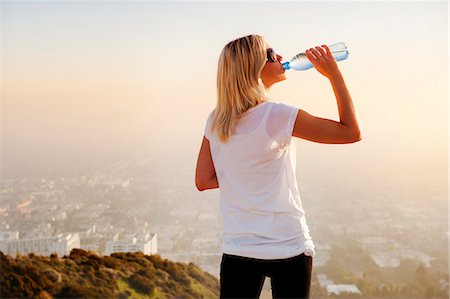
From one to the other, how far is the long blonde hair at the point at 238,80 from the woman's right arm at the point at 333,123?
115 millimetres

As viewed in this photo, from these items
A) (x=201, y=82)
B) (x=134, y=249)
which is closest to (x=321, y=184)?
(x=201, y=82)

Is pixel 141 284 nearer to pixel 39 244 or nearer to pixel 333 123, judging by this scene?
pixel 39 244

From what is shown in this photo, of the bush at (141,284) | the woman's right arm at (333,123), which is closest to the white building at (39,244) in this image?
the bush at (141,284)

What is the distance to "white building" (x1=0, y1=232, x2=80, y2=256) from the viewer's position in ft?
13.1

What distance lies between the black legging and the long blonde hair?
0.93 ft

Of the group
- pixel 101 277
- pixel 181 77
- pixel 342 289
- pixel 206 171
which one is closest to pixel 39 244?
pixel 101 277

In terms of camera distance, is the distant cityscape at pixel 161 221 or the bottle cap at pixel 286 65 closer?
the bottle cap at pixel 286 65

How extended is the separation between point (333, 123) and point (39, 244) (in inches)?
125

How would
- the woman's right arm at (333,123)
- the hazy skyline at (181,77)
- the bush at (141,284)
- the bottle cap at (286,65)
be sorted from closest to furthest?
1. the woman's right arm at (333,123)
2. the bottle cap at (286,65)
3. the bush at (141,284)
4. the hazy skyline at (181,77)

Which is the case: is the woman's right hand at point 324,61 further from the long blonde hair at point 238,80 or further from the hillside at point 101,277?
the hillside at point 101,277

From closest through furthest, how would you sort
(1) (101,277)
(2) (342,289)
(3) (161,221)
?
(1) (101,277), (2) (342,289), (3) (161,221)

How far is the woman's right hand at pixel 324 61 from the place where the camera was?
137 centimetres

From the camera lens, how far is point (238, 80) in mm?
1386


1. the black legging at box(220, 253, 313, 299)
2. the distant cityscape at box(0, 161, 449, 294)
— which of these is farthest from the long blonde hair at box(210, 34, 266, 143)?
the distant cityscape at box(0, 161, 449, 294)
